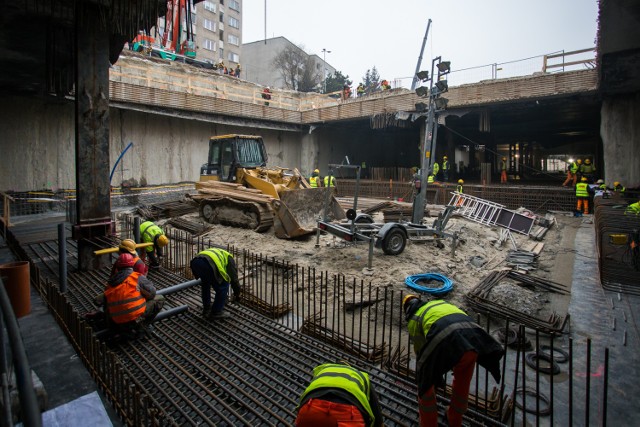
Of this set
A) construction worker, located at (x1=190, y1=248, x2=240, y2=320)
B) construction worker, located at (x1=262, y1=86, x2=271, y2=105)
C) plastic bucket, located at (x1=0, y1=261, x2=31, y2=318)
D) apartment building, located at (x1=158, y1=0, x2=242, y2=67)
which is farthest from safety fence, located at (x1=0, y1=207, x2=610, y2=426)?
apartment building, located at (x1=158, y1=0, x2=242, y2=67)

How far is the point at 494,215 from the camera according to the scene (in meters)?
13.8

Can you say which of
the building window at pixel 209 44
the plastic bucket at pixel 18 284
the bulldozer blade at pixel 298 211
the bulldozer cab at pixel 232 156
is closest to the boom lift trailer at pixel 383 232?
the bulldozer blade at pixel 298 211

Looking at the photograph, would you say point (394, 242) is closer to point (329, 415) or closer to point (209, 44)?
point (329, 415)

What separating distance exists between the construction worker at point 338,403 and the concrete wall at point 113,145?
17.4 m

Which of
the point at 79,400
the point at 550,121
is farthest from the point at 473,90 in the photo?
the point at 79,400

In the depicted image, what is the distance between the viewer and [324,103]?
28156mm

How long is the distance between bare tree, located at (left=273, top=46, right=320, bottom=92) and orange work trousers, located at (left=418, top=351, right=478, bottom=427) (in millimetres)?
48790

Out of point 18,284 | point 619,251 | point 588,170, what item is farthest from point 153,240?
point 588,170

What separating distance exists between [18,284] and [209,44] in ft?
179

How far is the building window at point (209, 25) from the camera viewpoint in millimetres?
49956

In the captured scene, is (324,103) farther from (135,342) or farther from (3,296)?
(3,296)

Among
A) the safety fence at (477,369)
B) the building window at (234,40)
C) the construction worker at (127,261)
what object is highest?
the building window at (234,40)

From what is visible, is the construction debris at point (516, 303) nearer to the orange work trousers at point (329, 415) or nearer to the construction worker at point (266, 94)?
Result: the orange work trousers at point (329, 415)

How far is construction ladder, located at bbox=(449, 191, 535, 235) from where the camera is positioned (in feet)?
42.3
